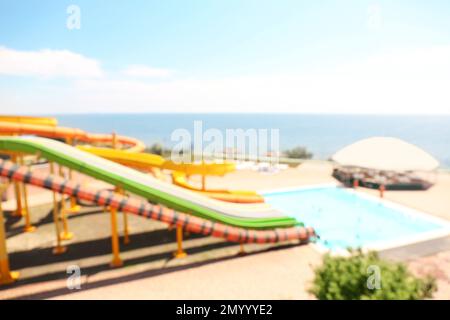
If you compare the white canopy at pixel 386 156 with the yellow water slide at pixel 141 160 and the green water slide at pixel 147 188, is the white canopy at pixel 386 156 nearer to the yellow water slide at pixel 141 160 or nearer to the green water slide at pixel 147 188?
the yellow water slide at pixel 141 160

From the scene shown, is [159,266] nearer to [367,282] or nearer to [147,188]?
[147,188]

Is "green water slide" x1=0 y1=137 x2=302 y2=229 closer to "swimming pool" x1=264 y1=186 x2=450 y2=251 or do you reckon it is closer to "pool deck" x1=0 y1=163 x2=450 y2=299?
"pool deck" x1=0 y1=163 x2=450 y2=299

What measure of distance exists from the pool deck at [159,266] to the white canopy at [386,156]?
6.05 meters

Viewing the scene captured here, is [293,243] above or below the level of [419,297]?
below

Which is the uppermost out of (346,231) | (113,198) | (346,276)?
(113,198)

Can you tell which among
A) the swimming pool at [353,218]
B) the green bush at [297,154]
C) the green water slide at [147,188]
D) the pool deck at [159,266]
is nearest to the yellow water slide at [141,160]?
the green water slide at [147,188]

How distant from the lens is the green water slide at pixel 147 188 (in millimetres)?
10844

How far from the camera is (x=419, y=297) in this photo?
652 cm

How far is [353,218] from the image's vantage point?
16.7 metres

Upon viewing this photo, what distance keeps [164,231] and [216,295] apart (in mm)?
5461

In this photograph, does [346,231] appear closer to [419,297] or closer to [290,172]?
[419,297]

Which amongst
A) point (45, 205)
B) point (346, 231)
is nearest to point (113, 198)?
point (45, 205)

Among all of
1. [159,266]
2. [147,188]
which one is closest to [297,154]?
[147,188]

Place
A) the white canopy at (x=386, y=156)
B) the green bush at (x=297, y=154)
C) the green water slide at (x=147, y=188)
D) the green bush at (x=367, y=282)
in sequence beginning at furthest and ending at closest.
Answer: the green bush at (x=297, y=154)
the white canopy at (x=386, y=156)
the green water slide at (x=147, y=188)
the green bush at (x=367, y=282)
